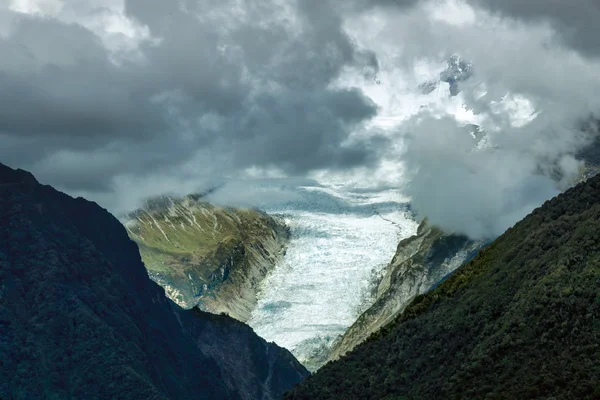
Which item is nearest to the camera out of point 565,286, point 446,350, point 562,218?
point 565,286

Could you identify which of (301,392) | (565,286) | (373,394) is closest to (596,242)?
(565,286)

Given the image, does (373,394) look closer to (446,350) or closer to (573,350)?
(446,350)

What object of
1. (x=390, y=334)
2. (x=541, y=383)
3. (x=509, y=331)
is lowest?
(x=541, y=383)

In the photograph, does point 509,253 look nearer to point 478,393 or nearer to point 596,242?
point 596,242

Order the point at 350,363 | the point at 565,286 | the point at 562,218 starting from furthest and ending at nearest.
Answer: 1. the point at 350,363
2. the point at 562,218
3. the point at 565,286

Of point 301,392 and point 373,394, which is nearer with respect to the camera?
point 373,394

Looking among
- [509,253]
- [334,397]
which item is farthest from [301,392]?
[509,253]

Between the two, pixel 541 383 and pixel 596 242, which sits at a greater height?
pixel 596 242
